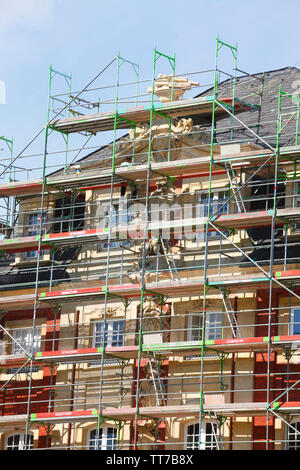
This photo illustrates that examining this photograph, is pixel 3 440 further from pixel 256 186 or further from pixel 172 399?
pixel 256 186

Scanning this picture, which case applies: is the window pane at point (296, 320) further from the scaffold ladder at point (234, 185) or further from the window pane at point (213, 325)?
the scaffold ladder at point (234, 185)

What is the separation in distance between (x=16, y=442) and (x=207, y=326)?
8.59 meters

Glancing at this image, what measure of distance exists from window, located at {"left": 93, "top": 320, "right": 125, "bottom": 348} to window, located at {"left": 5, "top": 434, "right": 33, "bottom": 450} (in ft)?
13.7

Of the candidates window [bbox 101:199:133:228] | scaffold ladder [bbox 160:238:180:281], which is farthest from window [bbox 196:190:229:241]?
window [bbox 101:199:133:228]

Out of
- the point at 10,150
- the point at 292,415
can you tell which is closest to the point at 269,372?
the point at 292,415

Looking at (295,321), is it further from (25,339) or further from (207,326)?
(25,339)

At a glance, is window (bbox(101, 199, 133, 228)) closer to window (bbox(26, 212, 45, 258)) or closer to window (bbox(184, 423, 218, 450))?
window (bbox(26, 212, 45, 258))

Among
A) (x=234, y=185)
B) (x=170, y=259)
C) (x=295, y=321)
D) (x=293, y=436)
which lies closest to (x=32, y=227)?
(x=170, y=259)

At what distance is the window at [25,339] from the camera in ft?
204

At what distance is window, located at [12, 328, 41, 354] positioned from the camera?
6222cm

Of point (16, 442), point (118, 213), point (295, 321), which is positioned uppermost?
point (118, 213)

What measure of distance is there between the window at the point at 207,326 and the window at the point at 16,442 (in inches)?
280

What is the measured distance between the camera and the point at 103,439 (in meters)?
59.0

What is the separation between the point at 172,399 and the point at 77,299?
5561 millimetres
